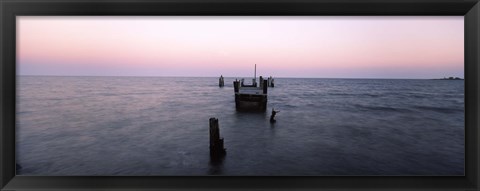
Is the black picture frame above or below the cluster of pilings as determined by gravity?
above

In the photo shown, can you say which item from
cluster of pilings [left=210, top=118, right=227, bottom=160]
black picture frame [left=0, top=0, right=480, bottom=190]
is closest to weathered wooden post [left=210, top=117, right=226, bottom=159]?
cluster of pilings [left=210, top=118, right=227, bottom=160]

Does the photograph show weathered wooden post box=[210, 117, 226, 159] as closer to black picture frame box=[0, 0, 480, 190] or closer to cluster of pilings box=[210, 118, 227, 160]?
cluster of pilings box=[210, 118, 227, 160]

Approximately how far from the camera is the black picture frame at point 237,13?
3.96 ft

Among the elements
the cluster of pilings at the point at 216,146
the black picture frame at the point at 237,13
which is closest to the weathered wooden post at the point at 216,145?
the cluster of pilings at the point at 216,146

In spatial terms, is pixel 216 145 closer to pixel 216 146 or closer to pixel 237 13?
pixel 216 146

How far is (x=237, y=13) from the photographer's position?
1271mm

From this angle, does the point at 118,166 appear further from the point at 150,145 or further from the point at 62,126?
the point at 62,126

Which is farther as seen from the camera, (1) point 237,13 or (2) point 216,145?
(2) point 216,145

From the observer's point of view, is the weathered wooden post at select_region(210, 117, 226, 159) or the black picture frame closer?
the black picture frame

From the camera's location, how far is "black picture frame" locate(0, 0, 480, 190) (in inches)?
47.6

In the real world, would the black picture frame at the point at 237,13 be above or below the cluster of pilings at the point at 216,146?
above

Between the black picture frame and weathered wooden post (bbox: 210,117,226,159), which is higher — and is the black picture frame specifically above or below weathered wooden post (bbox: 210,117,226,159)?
above

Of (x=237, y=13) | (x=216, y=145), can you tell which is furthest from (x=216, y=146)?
(x=237, y=13)

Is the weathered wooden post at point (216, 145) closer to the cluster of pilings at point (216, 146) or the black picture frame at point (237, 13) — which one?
the cluster of pilings at point (216, 146)
